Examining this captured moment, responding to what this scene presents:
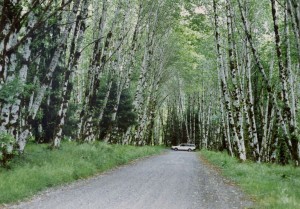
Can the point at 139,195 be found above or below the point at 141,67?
below

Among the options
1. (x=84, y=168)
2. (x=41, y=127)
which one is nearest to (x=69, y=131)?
(x=41, y=127)

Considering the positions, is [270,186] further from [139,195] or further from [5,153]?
[5,153]

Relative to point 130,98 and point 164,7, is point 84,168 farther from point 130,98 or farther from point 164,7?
point 164,7

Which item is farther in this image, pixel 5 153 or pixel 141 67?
pixel 141 67

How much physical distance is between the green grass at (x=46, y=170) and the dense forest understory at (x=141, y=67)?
814 mm

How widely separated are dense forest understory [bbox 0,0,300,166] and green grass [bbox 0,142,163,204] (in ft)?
2.67

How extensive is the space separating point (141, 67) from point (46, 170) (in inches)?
877

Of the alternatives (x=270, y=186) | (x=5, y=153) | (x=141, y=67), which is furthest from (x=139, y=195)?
(x=141, y=67)

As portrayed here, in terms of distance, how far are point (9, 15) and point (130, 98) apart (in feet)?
76.0

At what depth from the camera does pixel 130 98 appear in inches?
1389

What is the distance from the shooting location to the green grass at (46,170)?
10094 millimetres

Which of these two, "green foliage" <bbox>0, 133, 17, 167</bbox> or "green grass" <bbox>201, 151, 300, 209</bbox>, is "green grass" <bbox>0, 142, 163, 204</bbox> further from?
"green grass" <bbox>201, 151, 300, 209</bbox>

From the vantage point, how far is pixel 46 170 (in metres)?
12.7

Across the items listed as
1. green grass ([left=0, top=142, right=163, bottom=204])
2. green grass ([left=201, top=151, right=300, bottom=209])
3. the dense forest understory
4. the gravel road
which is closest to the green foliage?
the dense forest understory
